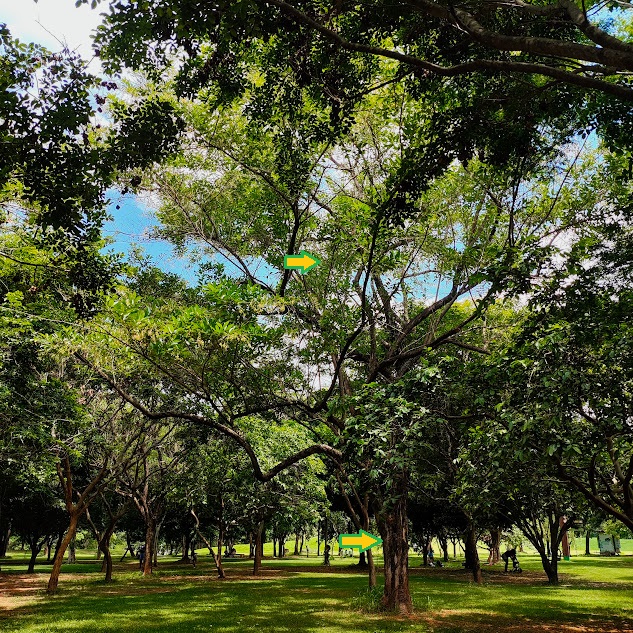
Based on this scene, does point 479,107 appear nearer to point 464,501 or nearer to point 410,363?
point 464,501

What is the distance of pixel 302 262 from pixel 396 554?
7386mm

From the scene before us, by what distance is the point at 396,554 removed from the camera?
1282 centimetres

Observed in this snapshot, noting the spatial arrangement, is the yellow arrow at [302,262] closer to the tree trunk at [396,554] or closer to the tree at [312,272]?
the tree at [312,272]

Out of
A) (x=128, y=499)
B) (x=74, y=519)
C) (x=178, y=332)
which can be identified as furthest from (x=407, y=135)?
(x=128, y=499)

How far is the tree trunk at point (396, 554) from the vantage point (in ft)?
42.0

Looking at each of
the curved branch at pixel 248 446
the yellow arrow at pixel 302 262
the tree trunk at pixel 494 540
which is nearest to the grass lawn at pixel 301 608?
the curved branch at pixel 248 446

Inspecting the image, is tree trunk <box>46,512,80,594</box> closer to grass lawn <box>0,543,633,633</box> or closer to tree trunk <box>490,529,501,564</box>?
grass lawn <box>0,543,633,633</box>

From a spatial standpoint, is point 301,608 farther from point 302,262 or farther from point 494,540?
point 494,540

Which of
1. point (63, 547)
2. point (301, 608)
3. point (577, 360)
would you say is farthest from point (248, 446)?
point (63, 547)

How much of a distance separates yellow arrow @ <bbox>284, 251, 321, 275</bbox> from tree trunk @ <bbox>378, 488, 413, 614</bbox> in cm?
592

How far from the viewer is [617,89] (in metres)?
4.55

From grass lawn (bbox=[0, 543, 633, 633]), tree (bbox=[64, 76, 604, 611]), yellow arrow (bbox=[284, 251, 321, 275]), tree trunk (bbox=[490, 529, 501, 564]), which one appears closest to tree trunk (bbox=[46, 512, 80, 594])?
grass lawn (bbox=[0, 543, 633, 633])

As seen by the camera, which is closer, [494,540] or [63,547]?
[63,547]

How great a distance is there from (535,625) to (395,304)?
27.9 feet
